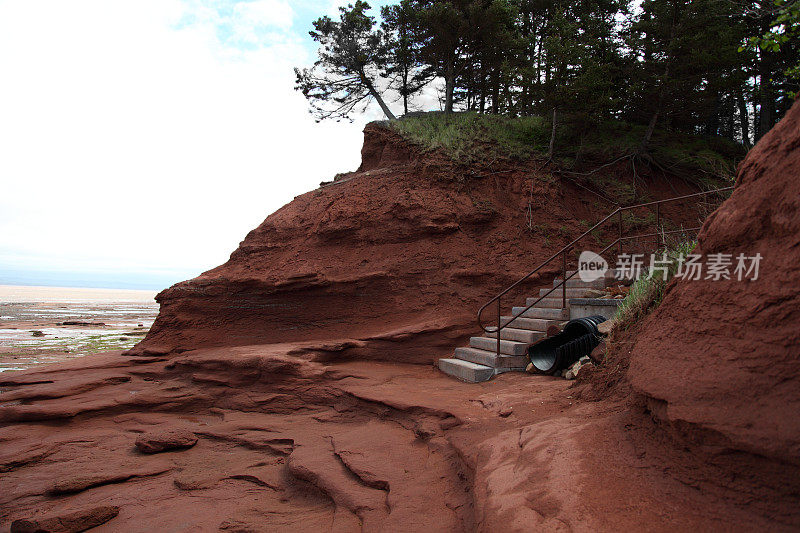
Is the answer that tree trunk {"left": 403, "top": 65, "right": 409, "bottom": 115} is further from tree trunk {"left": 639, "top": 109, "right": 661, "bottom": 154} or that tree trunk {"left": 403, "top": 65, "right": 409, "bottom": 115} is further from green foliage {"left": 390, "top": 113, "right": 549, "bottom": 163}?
tree trunk {"left": 639, "top": 109, "right": 661, "bottom": 154}

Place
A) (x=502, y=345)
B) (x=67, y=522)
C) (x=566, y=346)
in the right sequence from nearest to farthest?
(x=67, y=522)
(x=566, y=346)
(x=502, y=345)

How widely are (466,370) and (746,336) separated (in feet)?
16.4

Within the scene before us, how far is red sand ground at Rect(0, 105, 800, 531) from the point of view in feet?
7.80

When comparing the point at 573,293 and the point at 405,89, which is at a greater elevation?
the point at 405,89

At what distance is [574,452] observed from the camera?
3049 millimetres

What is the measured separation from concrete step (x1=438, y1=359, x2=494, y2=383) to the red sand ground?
26 cm

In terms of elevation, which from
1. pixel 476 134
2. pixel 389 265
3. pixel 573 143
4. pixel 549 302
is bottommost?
pixel 549 302

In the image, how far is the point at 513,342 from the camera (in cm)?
760

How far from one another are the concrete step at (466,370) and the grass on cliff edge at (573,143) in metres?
5.68

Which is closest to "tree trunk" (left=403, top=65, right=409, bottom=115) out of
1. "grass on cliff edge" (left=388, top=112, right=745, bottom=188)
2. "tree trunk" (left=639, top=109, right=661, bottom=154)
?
"grass on cliff edge" (left=388, top=112, right=745, bottom=188)

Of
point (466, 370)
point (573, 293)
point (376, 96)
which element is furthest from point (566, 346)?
point (376, 96)

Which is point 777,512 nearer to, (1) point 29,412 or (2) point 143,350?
(1) point 29,412

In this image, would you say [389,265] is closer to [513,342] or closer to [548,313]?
[513,342]

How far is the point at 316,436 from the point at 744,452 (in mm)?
4733
